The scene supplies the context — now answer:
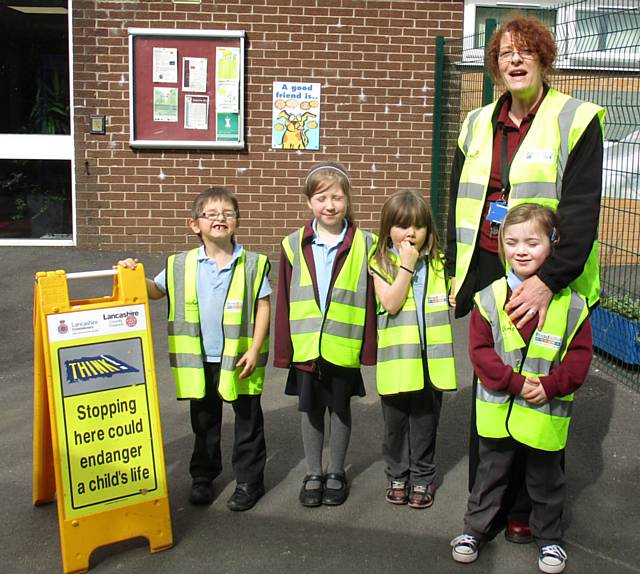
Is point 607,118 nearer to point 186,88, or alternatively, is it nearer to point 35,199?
point 186,88

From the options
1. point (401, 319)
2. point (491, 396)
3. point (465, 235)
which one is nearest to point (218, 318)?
point (401, 319)

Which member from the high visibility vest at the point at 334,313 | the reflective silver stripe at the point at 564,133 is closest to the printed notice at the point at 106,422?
the high visibility vest at the point at 334,313

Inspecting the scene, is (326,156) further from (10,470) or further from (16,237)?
(10,470)

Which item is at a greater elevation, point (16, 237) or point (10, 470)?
point (16, 237)

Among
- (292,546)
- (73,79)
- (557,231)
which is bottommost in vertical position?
(292,546)

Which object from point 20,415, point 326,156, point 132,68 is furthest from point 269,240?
point 20,415

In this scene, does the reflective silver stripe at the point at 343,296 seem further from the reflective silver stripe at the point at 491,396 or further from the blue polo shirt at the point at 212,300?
the reflective silver stripe at the point at 491,396

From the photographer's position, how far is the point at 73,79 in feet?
30.1

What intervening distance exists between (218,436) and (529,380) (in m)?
1.58

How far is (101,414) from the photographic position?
3.58m

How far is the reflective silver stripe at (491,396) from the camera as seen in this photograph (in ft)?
11.4

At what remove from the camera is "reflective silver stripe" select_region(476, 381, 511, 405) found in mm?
3475

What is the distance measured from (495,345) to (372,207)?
632 centimetres

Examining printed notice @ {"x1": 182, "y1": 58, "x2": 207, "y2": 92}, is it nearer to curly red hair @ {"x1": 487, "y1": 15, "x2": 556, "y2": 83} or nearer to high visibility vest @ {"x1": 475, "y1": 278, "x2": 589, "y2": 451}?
curly red hair @ {"x1": 487, "y1": 15, "x2": 556, "y2": 83}
